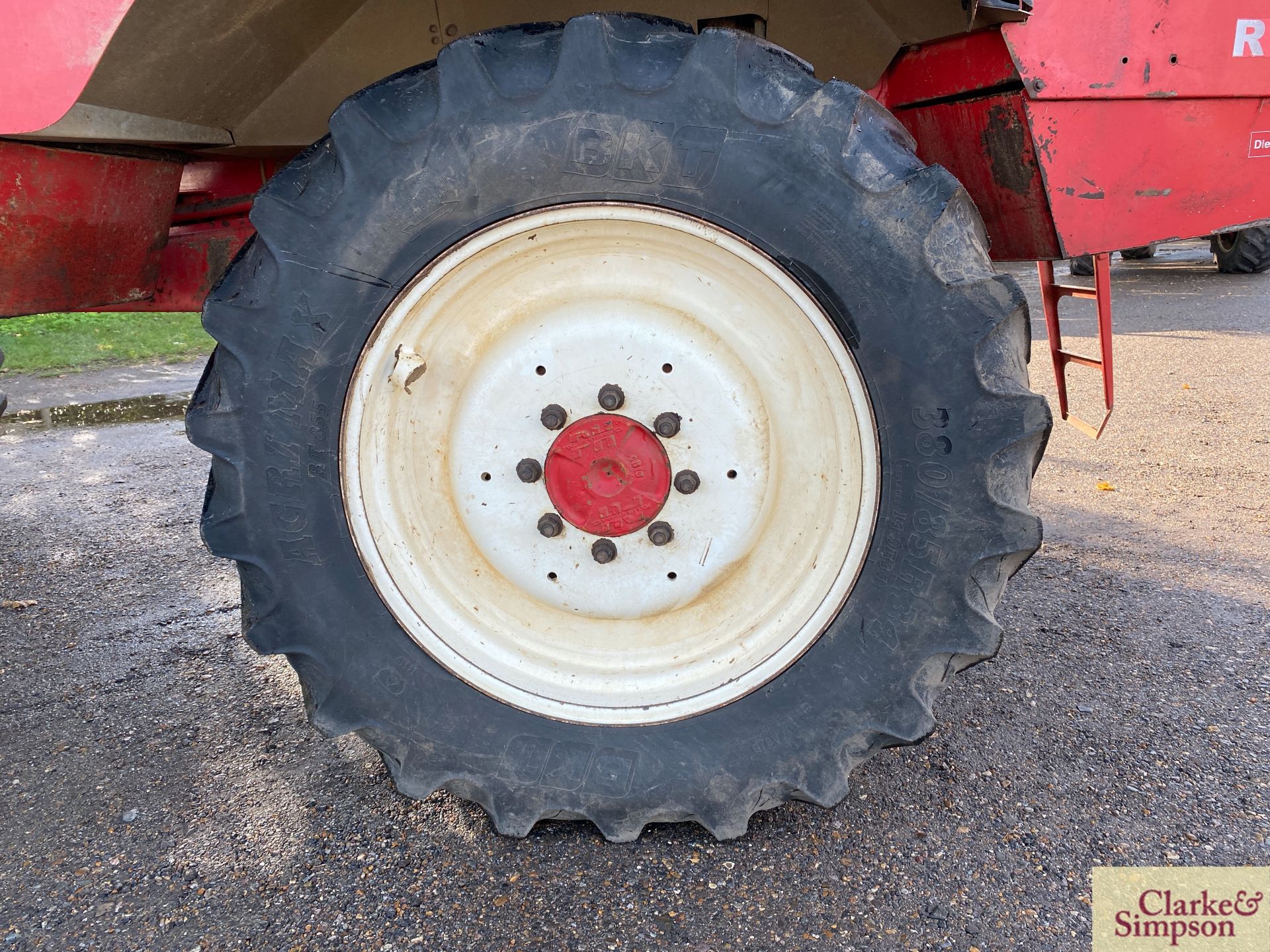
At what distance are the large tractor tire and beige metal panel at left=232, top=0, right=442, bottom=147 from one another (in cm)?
46

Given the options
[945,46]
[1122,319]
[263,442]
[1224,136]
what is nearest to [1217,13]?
[1224,136]

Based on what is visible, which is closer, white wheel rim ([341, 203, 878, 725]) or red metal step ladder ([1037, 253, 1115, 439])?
white wheel rim ([341, 203, 878, 725])

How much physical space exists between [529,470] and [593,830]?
76cm

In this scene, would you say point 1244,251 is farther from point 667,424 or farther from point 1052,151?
point 667,424

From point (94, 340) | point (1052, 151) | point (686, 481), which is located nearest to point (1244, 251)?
point (1052, 151)

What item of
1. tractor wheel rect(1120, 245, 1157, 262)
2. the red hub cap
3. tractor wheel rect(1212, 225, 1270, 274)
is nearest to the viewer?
the red hub cap

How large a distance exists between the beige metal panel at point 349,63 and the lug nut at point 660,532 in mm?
1171

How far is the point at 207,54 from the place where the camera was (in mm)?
1626

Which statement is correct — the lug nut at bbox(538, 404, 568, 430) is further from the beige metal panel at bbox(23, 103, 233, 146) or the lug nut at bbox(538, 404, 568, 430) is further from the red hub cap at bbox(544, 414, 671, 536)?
the beige metal panel at bbox(23, 103, 233, 146)

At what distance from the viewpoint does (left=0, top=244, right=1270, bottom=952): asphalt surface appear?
1.52m

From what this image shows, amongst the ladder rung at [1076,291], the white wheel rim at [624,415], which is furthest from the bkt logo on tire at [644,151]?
the ladder rung at [1076,291]

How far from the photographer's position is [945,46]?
75.2 inches

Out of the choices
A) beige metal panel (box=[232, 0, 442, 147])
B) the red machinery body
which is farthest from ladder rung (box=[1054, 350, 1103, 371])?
beige metal panel (box=[232, 0, 442, 147])

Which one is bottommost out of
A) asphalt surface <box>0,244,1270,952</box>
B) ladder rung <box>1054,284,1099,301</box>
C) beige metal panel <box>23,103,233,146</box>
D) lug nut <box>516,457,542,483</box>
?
asphalt surface <box>0,244,1270,952</box>
